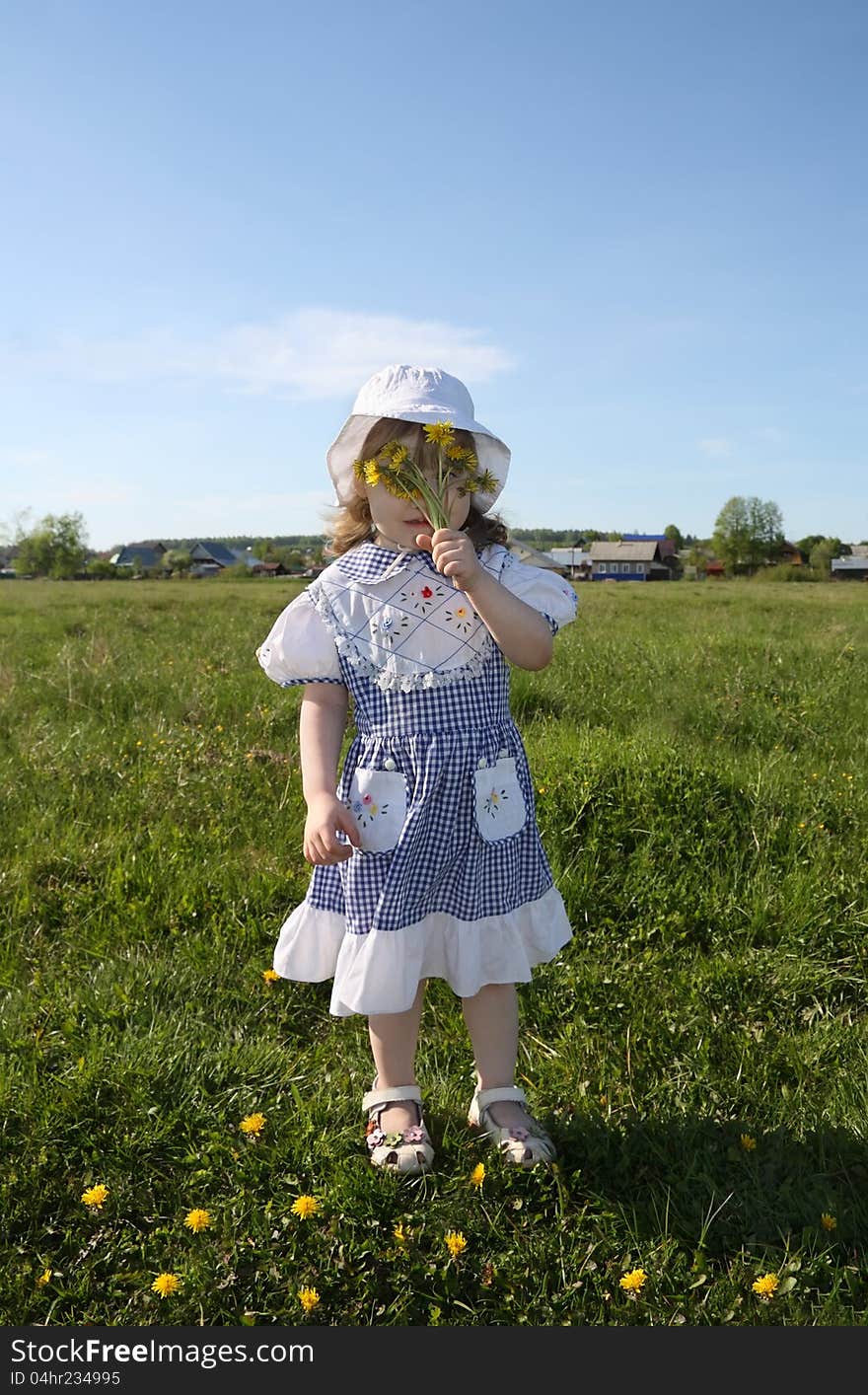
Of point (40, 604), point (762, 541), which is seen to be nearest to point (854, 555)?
point (762, 541)

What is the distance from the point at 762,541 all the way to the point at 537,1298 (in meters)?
101

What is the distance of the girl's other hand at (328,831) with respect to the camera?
243cm

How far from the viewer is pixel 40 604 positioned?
57.4ft

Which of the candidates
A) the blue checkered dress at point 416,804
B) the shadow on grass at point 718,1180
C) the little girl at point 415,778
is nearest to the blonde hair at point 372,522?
the little girl at point 415,778

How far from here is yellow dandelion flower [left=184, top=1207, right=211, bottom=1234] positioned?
2.29 m

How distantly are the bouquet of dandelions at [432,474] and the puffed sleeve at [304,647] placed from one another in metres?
0.42

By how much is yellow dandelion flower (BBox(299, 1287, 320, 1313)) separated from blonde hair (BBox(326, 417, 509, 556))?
188 cm

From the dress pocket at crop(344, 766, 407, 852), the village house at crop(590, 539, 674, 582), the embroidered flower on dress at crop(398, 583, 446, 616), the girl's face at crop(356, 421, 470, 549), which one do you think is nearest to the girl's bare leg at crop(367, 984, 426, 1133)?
the dress pocket at crop(344, 766, 407, 852)

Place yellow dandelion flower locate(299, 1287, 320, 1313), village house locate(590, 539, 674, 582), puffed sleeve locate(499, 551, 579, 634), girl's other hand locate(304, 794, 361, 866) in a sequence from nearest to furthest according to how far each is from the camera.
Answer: yellow dandelion flower locate(299, 1287, 320, 1313) → girl's other hand locate(304, 794, 361, 866) → puffed sleeve locate(499, 551, 579, 634) → village house locate(590, 539, 674, 582)

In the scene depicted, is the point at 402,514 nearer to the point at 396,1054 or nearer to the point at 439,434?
the point at 439,434

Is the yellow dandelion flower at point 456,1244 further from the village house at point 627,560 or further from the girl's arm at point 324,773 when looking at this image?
the village house at point 627,560

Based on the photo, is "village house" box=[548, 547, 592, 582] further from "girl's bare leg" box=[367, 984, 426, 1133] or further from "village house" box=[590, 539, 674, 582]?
"girl's bare leg" box=[367, 984, 426, 1133]

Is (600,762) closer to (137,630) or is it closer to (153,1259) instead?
(153,1259)

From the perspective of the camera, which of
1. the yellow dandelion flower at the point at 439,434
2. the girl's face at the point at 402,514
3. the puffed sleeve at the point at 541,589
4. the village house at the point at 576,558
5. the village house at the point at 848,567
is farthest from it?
the village house at the point at 576,558
